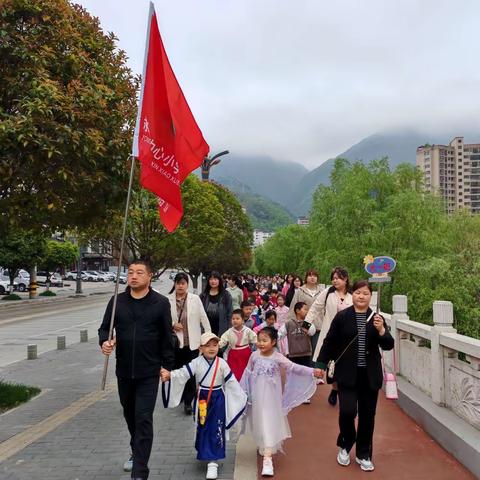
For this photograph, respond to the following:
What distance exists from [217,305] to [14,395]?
3.19m

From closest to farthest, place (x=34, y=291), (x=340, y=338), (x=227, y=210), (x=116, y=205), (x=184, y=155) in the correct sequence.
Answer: (x=340, y=338), (x=184, y=155), (x=116, y=205), (x=34, y=291), (x=227, y=210)

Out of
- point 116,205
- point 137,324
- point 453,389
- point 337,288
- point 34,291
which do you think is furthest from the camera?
point 34,291

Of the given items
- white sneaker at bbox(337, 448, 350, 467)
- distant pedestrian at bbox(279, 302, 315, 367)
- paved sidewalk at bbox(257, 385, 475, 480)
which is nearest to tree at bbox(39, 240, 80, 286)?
distant pedestrian at bbox(279, 302, 315, 367)

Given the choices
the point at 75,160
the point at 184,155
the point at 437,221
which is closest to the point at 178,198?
the point at 184,155

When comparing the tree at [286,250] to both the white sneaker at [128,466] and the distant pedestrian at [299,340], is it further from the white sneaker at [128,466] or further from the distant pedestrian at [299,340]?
the white sneaker at [128,466]

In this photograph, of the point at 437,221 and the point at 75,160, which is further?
the point at 437,221

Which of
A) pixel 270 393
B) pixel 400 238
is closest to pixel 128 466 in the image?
pixel 270 393

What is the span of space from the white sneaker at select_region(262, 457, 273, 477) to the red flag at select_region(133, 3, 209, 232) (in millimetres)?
2695

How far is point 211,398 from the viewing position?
4.73 meters

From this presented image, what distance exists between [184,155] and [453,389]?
3.91m

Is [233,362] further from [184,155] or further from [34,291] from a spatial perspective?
[34,291]

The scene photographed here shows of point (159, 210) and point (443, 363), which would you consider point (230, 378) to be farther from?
point (443, 363)

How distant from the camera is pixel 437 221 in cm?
1780

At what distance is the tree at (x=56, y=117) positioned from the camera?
5.84 meters
